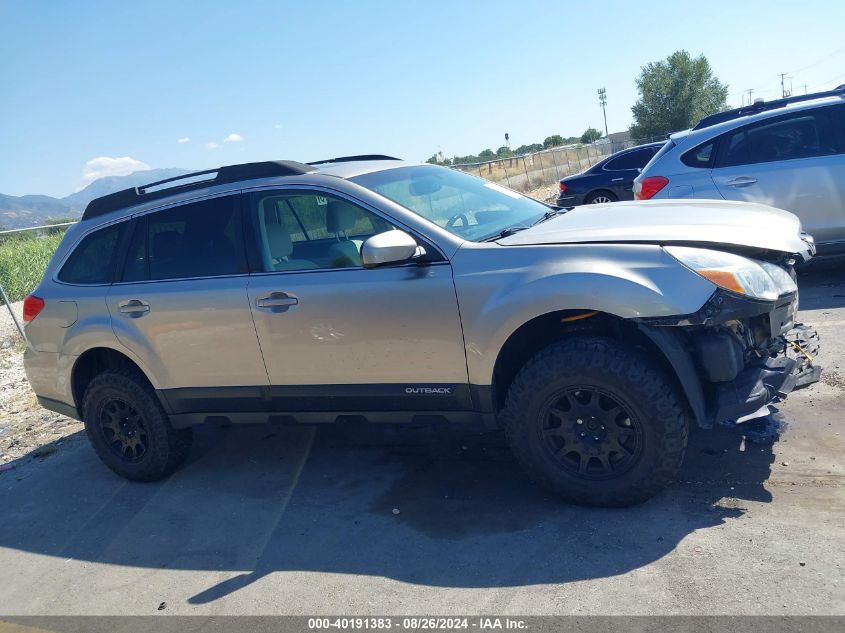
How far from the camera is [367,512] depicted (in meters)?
4.11

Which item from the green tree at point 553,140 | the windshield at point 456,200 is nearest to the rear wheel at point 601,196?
the windshield at point 456,200

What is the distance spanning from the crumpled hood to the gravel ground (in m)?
4.77

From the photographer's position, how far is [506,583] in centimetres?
321

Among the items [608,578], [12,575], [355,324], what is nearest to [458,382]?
[355,324]

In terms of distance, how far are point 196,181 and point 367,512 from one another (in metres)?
2.47

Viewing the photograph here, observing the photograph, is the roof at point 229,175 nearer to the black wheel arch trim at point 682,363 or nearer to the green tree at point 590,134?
the black wheel arch trim at point 682,363

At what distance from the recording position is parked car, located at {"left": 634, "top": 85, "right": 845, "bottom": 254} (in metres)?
6.65

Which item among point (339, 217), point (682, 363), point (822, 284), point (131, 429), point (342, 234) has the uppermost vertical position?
point (339, 217)

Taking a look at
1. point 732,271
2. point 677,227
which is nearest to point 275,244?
point 677,227

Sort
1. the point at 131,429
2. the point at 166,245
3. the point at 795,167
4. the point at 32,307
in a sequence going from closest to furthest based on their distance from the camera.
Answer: the point at 166,245 < the point at 131,429 < the point at 32,307 < the point at 795,167

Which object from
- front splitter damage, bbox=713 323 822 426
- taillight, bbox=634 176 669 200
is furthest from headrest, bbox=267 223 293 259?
taillight, bbox=634 176 669 200

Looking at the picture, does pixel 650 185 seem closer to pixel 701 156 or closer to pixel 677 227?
pixel 701 156

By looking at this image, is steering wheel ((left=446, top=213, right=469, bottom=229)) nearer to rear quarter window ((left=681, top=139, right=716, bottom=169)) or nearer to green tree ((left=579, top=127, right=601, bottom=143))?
rear quarter window ((left=681, top=139, right=716, bottom=169))

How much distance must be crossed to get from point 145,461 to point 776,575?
3.95 meters
